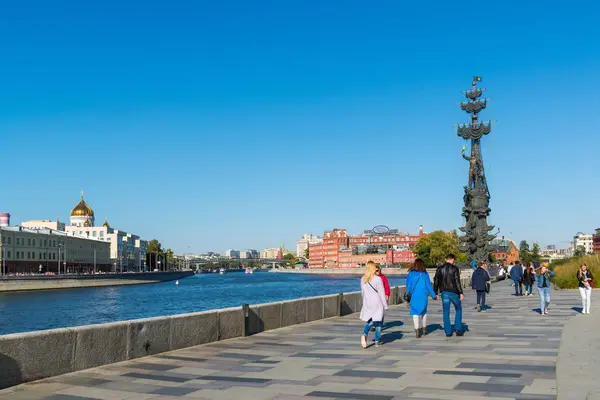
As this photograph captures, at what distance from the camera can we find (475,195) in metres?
83.2

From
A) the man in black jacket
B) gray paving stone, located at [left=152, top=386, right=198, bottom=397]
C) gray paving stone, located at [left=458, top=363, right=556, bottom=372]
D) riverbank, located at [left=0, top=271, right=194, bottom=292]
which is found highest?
the man in black jacket

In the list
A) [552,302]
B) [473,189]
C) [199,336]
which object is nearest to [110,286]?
[473,189]

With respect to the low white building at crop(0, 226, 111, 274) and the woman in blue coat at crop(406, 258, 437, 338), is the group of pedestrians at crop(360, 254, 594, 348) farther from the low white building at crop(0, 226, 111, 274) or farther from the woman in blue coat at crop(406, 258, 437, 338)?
the low white building at crop(0, 226, 111, 274)

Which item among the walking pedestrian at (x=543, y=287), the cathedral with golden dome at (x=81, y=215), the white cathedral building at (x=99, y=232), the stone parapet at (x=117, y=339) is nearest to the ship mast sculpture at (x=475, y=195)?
the walking pedestrian at (x=543, y=287)

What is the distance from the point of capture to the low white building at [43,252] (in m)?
116

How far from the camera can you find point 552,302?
27.6 m

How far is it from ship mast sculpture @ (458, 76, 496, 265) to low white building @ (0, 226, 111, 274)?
77068mm

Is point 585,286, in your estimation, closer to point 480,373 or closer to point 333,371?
point 480,373

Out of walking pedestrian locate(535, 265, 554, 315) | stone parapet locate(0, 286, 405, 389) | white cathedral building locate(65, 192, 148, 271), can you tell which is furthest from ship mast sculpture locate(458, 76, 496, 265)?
white cathedral building locate(65, 192, 148, 271)

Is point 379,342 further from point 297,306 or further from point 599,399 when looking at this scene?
point 599,399

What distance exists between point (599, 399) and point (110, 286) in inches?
4639

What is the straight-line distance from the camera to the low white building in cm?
11550

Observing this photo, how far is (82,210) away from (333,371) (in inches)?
7535

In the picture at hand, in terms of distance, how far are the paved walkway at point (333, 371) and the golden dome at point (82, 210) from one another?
18561cm
